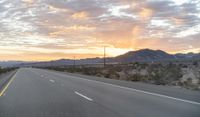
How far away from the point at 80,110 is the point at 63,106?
1.31 meters

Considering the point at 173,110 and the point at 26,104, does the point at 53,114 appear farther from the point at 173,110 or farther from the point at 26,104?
the point at 173,110

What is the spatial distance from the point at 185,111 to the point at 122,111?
6.79 ft

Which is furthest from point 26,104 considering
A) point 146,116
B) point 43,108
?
point 146,116

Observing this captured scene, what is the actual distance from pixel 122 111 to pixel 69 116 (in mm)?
1872

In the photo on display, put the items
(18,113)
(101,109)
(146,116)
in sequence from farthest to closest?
(101,109) < (18,113) < (146,116)

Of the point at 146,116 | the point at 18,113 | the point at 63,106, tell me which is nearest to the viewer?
the point at 146,116

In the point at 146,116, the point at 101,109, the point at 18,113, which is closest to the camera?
the point at 146,116

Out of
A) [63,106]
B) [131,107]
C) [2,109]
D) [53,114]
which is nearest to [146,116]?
[131,107]

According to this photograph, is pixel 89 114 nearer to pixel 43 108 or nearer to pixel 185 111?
pixel 43 108

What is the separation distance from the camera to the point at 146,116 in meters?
10.2

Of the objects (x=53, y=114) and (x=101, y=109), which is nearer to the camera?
(x=53, y=114)

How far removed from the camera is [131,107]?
12.2 m

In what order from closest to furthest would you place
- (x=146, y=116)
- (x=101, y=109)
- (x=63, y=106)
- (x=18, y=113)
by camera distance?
(x=146, y=116), (x=18, y=113), (x=101, y=109), (x=63, y=106)

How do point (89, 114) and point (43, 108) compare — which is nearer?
point (89, 114)
